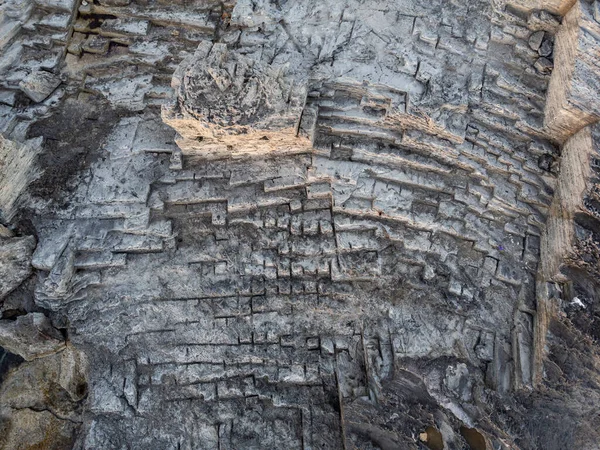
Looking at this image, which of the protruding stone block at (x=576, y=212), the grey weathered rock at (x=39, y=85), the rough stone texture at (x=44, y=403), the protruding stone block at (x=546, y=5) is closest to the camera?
the protruding stone block at (x=576, y=212)

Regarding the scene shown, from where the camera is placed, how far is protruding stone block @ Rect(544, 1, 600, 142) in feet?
19.0

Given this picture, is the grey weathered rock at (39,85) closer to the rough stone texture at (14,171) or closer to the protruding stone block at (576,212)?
the rough stone texture at (14,171)

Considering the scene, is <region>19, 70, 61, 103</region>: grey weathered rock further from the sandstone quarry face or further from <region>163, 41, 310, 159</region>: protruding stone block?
<region>163, 41, 310, 159</region>: protruding stone block

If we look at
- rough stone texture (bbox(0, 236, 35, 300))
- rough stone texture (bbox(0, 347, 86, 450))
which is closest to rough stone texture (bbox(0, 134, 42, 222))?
rough stone texture (bbox(0, 236, 35, 300))

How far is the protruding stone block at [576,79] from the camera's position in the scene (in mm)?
5797

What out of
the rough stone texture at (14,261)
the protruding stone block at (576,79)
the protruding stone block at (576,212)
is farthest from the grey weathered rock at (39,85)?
the protruding stone block at (576,212)

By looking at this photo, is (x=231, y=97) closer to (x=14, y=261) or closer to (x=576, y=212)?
(x=14, y=261)

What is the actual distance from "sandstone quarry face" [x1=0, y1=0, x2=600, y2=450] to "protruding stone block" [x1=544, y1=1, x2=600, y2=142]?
0.03 metres

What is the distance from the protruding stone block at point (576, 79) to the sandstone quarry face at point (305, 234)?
27 mm

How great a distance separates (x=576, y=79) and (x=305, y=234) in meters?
3.42

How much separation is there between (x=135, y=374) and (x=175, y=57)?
406cm

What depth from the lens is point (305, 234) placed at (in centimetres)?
647

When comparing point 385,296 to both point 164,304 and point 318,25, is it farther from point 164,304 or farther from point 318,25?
point 318,25

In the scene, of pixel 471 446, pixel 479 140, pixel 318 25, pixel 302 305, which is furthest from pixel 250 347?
pixel 318 25
